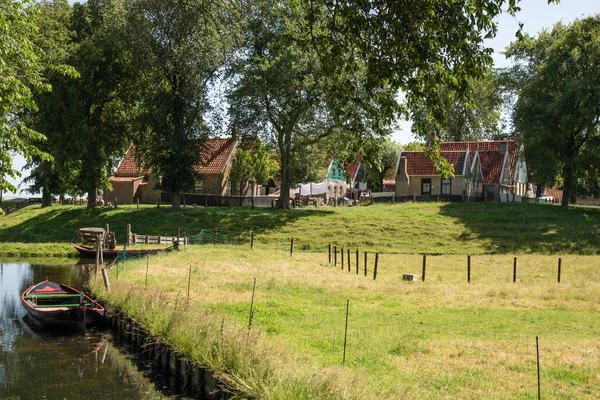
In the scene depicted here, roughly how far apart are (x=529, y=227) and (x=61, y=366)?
43445 mm

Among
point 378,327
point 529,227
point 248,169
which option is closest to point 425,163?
point 248,169

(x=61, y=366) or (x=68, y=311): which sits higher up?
(x=68, y=311)

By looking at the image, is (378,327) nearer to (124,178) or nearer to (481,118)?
(124,178)

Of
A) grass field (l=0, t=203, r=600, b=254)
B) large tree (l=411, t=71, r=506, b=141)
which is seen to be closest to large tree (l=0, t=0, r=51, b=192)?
grass field (l=0, t=203, r=600, b=254)

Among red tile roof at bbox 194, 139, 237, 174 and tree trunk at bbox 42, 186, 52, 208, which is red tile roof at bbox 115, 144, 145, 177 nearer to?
tree trunk at bbox 42, 186, 52, 208

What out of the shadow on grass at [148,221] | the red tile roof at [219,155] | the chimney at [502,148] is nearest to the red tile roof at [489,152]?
the chimney at [502,148]

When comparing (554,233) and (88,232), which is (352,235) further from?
(88,232)

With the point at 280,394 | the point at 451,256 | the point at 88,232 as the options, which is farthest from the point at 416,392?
the point at 88,232

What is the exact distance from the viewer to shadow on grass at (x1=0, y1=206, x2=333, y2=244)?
53.8 metres

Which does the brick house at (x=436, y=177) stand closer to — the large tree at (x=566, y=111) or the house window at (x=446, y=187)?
the house window at (x=446, y=187)

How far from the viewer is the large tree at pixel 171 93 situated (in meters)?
50.9

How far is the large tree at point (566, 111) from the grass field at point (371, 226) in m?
4.37

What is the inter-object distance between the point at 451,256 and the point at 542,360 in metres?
29.7

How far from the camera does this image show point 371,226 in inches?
2103
